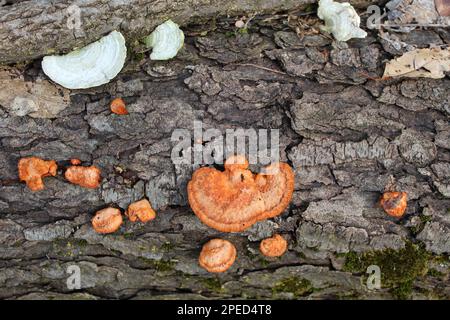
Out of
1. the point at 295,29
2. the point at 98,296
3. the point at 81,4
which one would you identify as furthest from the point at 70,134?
the point at 295,29

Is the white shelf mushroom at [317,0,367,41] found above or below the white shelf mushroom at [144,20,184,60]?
above

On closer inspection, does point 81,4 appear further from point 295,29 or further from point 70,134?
point 295,29

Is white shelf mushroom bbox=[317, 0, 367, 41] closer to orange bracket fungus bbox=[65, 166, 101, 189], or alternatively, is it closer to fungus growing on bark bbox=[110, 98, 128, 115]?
fungus growing on bark bbox=[110, 98, 128, 115]

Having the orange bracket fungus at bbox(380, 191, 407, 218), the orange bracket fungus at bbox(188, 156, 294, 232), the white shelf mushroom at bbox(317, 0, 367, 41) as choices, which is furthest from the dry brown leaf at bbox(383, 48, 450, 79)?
the orange bracket fungus at bbox(188, 156, 294, 232)

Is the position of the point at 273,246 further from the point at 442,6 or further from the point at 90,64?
the point at 442,6

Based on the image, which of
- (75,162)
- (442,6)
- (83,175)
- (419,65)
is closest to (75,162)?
(75,162)
